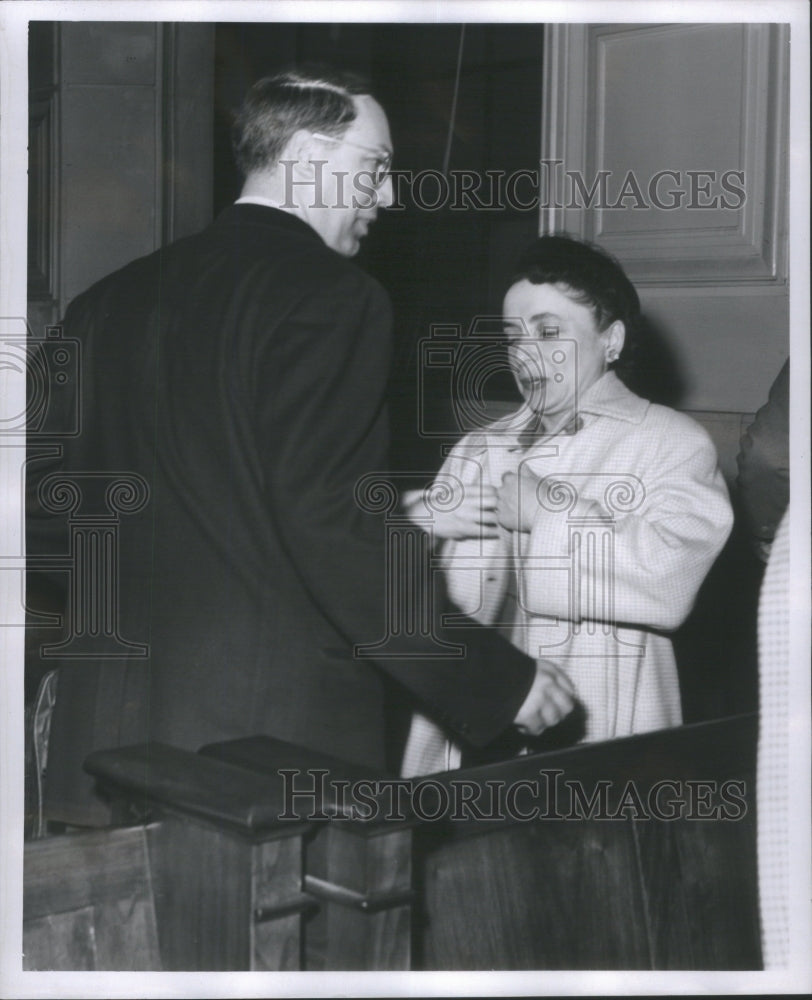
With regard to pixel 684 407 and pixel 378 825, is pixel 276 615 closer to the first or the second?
pixel 378 825

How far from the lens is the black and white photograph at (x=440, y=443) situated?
79.6 inches

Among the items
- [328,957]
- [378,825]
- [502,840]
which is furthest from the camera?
[502,840]

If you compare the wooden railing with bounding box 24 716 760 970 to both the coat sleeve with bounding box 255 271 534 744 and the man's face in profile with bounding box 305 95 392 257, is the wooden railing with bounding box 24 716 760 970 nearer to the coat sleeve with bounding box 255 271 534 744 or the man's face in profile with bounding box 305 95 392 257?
the coat sleeve with bounding box 255 271 534 744

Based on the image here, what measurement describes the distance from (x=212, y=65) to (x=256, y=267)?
35 centimetres

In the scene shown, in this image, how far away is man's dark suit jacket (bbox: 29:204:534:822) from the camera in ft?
6.59

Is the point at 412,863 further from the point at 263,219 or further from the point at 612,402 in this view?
the point at 263,219

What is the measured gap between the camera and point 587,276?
2096mm

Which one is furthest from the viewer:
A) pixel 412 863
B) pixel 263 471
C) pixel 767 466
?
pixel 767 466

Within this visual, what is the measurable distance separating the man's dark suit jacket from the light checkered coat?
0.33 feet

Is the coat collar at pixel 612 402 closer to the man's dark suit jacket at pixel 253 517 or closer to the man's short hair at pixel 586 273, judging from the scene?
the man's short hair at pixel 586 273

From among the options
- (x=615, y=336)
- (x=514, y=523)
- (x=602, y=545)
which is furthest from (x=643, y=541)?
(x=615, y=336)

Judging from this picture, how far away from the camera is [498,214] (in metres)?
2.09

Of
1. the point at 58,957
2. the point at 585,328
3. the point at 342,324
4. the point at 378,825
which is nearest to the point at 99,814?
the point at 58,957

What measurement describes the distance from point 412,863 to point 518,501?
63 cm
